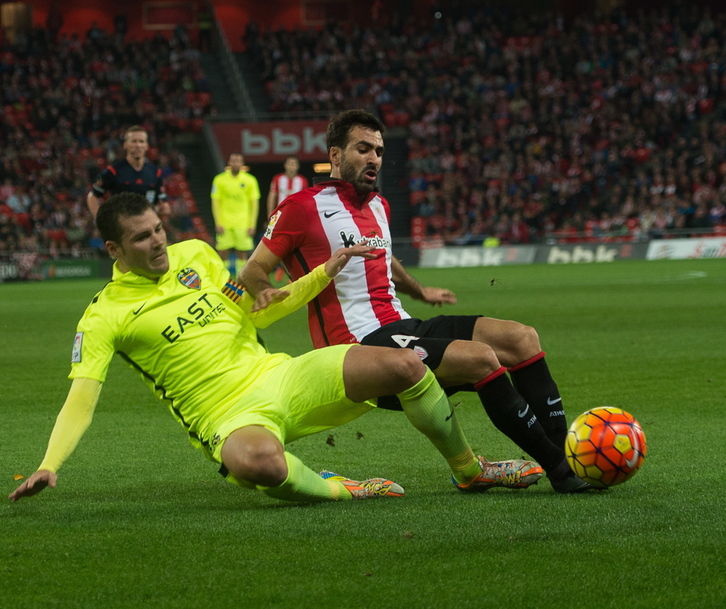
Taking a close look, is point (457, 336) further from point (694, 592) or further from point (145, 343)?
point (694, 592)

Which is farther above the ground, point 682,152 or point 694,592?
point 694,592

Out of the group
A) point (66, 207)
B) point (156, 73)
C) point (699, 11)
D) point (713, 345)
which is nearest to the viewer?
point (713, 345)

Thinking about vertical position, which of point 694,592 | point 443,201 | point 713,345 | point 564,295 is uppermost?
point 694,592

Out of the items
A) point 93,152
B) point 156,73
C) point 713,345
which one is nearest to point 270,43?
point 156,73

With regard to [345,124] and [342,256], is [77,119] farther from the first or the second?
[342,256]

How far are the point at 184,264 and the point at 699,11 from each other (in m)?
35.4

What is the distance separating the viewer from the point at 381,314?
488 centimetres

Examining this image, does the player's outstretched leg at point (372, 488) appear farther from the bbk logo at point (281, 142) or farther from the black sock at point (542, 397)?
the bbk logo at point (281, 142)

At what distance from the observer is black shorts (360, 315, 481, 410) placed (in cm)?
447

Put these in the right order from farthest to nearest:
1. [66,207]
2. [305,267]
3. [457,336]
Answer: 1. [66,207]
2. [305,267]
3. [457,336]

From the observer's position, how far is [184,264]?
4.65 m

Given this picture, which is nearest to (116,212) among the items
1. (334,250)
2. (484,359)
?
(334,250)

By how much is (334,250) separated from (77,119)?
28443 millimetres

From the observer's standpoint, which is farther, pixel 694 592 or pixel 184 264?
pixel 184 264
